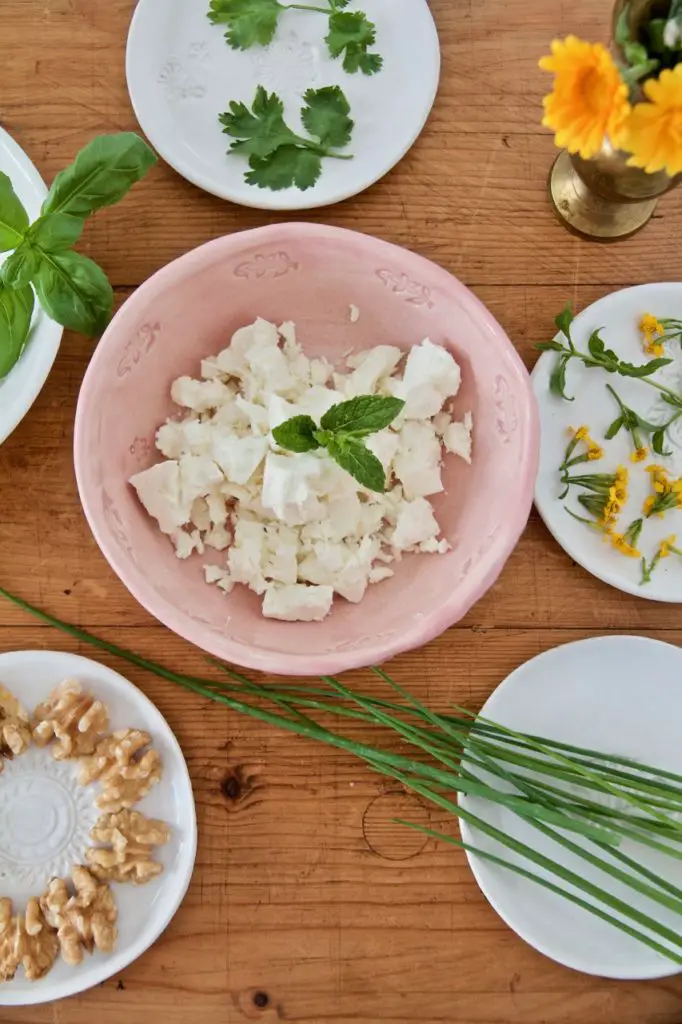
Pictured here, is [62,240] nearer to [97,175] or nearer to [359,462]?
[97,175]

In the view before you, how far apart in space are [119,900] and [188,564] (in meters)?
0.40

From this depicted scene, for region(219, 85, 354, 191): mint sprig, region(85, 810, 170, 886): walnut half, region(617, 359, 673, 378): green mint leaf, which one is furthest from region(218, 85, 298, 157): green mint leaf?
region(85, 810, 170, 886): walnut half

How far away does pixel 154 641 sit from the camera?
108 cm

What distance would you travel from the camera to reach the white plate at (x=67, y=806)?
41.4 inches

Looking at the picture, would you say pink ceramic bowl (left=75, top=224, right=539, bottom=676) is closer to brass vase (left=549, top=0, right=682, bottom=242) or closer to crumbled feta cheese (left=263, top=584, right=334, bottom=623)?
crumbled feta cheese (left=263, top=584, right=334, bottom=623)

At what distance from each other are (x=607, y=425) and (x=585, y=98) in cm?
39

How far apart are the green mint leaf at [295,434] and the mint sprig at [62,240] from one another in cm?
24

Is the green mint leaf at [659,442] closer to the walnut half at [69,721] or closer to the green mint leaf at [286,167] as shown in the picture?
the green mint leaf at [286,167]

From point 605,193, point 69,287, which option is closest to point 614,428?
point 605,193

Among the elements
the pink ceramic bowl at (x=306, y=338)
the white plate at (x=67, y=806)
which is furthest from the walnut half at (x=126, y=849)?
the pink ceramic bowl at (x=306, y=338)

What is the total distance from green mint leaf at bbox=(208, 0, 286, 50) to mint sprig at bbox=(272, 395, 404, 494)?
46 cm

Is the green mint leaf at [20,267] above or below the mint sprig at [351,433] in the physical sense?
above

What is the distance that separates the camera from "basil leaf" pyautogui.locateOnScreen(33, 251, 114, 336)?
94 cm

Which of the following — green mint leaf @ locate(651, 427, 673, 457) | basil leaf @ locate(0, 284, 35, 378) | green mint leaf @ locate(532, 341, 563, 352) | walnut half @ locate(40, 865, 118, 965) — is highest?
basil leaf @ locate(0, 284, 35, 378)
